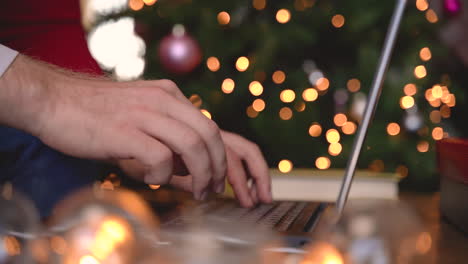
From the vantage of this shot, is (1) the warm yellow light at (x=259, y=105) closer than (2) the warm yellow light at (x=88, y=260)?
No

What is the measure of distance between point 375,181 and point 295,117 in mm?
592

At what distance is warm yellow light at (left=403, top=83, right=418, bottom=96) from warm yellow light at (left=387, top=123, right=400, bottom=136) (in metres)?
0.09

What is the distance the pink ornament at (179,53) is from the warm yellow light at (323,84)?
32cm

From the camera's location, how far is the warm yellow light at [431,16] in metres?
1.28

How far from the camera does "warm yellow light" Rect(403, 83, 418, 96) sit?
126cm

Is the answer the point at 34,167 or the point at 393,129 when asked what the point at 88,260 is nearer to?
the point at 34,167

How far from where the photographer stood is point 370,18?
1260 millimetres

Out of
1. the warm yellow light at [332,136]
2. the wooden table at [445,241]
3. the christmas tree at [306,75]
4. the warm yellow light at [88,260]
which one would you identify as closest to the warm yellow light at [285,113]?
the christmas tree at [306,75]

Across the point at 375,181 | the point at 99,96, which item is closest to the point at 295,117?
the point at 375,181

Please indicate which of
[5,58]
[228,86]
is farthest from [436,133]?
[5,58]

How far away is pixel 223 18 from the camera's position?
1.29 meters

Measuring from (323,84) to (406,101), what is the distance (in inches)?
7.9

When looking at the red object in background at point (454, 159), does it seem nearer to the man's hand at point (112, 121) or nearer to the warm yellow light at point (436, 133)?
the man's hand at point (112, 121)

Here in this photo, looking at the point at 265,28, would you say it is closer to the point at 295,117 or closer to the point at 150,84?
the point at 295,117
